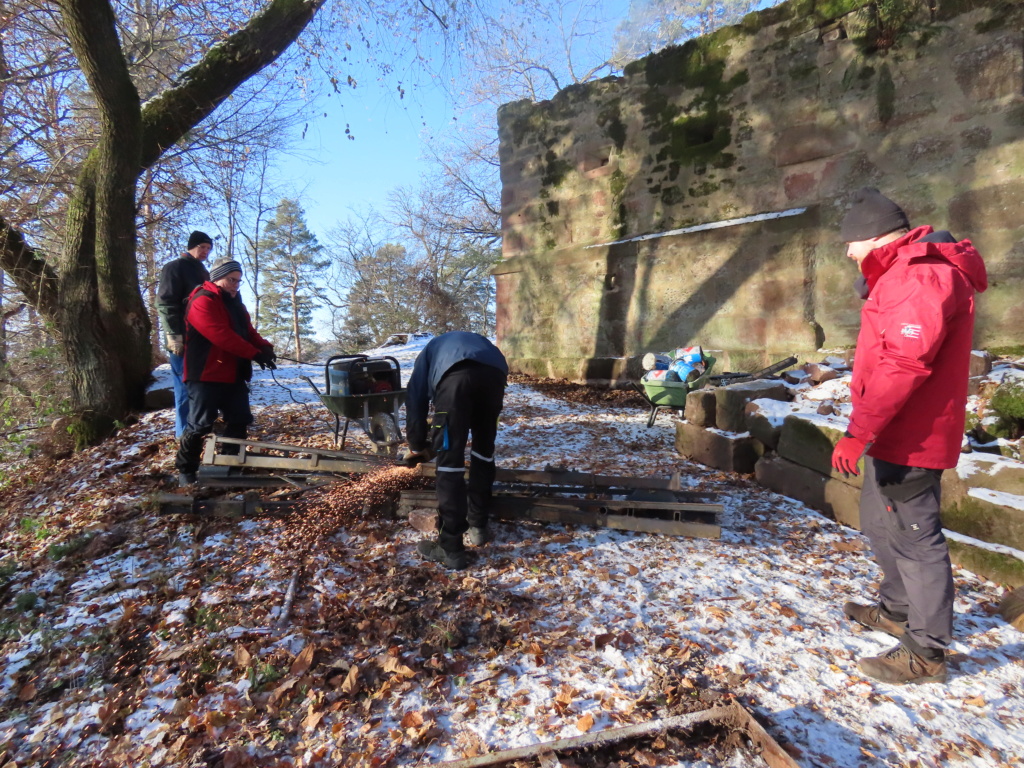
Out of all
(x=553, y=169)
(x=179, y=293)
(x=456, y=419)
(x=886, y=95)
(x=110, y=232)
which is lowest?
(x=456, y=419)

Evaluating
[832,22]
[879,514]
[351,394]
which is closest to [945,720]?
[879,514]

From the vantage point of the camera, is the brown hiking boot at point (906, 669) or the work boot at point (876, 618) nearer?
the brown hiking boot at point (906, 669)

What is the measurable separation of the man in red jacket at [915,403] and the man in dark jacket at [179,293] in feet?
17.1

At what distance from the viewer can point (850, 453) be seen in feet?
7.69

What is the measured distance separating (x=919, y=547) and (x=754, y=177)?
6792 mm

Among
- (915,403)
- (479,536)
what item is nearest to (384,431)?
(479,536)

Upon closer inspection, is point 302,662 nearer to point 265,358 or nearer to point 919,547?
point 919,547

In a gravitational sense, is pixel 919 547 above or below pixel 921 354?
below

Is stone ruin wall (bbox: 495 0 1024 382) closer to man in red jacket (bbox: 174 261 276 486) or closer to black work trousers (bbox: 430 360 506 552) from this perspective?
black work trousers (bbox: 430 360 506 552)

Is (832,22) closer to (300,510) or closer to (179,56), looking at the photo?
(300,510)

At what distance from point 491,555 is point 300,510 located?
1498 mm

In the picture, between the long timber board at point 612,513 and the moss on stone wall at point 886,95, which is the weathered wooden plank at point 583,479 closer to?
the long timber board at point 612,513

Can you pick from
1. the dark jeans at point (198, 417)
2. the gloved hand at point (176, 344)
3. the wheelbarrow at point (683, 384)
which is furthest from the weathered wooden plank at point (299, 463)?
the wheelbarrow at point (683, 384)

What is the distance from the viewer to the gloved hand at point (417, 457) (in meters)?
3.61
